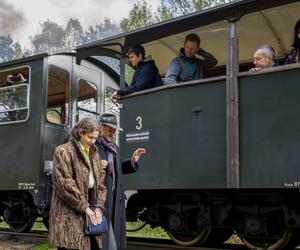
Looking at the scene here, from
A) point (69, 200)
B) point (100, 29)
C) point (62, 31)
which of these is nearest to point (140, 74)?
point (69, 200)

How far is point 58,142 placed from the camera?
8852mm

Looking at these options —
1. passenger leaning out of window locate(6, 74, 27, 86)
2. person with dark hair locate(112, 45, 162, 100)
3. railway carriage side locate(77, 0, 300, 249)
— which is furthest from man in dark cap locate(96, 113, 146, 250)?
passenger leaning out of window locate(6, 74, 27, 86)

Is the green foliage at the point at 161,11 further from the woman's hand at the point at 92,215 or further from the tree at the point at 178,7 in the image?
the woman's hand at the point at 92,215

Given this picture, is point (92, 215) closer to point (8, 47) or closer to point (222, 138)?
point (222, 138)

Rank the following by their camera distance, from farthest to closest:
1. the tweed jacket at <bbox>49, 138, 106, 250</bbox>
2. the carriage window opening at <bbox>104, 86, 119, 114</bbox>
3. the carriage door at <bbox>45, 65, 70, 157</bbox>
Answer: the carriage window opening at <bbox>104, 86, 119, 114</bbox>
the carriage door at <bbox>45, 65, 70, 157</bbox>
the tweed jacket at <bbox>49, 138, 106, 250</bbox>

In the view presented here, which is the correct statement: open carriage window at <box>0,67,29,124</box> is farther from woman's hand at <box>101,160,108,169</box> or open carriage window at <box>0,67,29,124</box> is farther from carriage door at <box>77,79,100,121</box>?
woman's hand at <box>101,160,108,169</box>

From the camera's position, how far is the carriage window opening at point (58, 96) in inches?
348

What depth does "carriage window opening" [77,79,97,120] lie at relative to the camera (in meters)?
9.67

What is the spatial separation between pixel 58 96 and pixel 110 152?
15.9 ft

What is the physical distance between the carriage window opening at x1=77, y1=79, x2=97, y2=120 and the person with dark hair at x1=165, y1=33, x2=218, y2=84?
3116 millimetres

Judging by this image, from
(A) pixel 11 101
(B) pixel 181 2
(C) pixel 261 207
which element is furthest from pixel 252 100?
(B) pixel 181 2

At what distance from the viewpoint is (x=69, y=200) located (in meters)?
Result: 3.93

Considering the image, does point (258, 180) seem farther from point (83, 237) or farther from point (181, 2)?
point (181, 2)

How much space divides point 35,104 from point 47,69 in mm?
619
